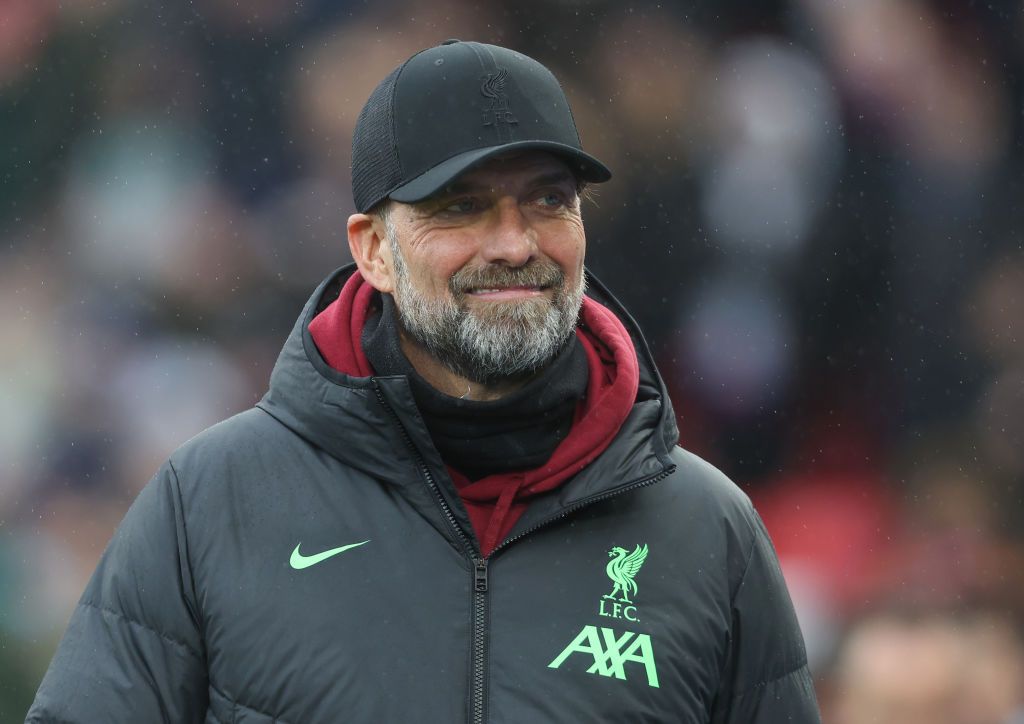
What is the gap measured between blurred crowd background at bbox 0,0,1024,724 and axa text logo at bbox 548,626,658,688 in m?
2.55

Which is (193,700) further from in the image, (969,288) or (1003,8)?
(1003,8)

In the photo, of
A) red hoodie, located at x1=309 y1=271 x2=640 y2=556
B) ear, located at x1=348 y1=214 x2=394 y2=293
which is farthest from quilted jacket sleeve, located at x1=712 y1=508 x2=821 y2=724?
ear, located at x1=348 y1=214 x2=394 y2=293

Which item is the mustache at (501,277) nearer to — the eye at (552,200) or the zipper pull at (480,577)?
the eye at (552,200)

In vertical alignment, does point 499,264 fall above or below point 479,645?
above

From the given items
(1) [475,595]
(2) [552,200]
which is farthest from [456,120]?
(1) [475,595]

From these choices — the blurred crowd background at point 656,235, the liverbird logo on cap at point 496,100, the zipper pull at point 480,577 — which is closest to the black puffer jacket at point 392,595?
the zipper pull at point 480,577

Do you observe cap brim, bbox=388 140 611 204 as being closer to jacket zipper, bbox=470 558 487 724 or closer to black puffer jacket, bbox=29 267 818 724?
black puffer jacket, bbox=29 267 818 724

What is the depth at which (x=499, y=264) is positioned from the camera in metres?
1.94

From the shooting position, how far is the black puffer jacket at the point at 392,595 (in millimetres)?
1809

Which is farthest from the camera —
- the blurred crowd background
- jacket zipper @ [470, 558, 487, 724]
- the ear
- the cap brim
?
the blurred crowd background

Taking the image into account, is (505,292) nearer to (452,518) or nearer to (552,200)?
(552,200)

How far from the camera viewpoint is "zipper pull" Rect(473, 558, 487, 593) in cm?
186

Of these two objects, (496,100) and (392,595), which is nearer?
(392,595)

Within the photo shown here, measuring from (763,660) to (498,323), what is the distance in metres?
0.65
